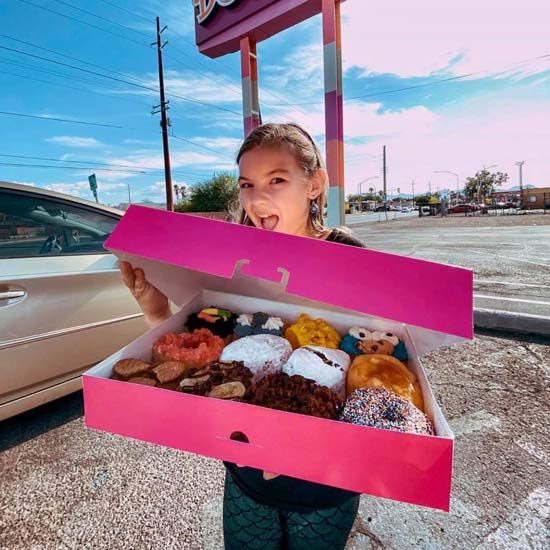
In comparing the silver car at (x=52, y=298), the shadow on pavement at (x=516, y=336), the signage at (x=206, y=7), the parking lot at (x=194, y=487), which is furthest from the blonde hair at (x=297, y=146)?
the signage at (x=206, y=7)

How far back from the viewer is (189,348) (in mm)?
920

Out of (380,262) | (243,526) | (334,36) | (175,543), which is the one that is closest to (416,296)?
(380,262)

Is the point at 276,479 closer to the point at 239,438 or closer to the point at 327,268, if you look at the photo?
the point at 239,438

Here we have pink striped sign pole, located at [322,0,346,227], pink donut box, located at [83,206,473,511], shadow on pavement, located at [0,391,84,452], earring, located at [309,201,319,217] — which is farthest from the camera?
pink striped sign pole, located at [322,0,346,227]

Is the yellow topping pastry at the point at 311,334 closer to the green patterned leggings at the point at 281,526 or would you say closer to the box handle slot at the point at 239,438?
the box handle slot at the point at 239,438

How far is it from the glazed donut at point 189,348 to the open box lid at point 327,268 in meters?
0.28

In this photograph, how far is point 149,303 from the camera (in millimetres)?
1061

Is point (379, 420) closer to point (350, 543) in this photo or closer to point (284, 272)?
point (284, 272)

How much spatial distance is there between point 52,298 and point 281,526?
1758mm

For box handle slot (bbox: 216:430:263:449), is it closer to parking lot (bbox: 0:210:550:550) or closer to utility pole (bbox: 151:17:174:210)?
parking lot (bbox: 0:210:550:550)

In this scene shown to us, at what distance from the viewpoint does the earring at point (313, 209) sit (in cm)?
129

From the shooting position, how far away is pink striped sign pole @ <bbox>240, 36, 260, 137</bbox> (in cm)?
616

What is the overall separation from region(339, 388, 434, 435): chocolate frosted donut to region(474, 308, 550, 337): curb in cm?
351

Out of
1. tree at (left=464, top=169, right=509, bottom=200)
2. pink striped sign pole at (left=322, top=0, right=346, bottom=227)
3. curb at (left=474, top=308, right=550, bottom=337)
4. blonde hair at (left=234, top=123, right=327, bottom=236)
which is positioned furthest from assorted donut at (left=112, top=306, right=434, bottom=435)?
tree at (left=464, top=169, right=509, bottom=200)
